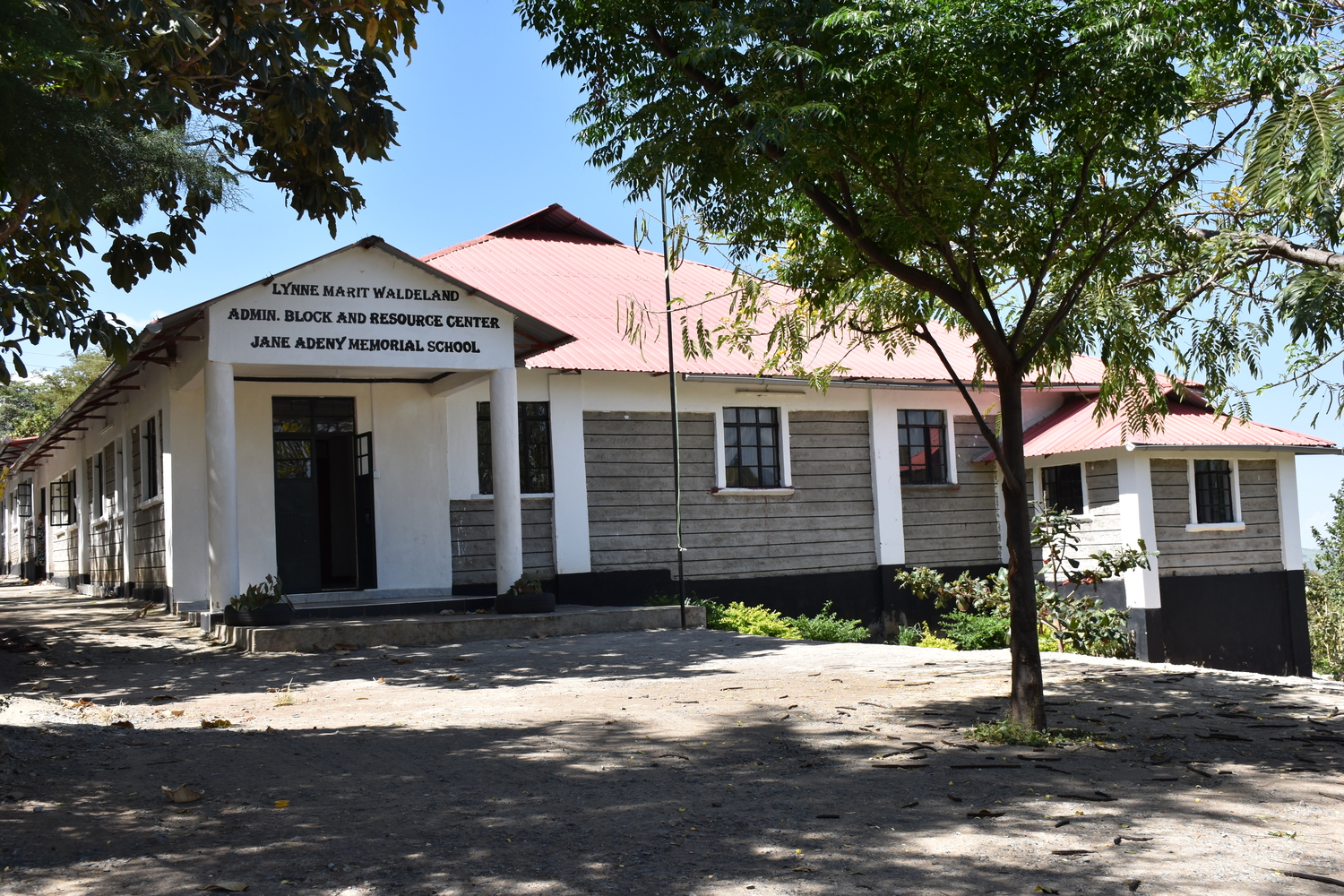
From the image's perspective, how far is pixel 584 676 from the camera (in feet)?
31.5

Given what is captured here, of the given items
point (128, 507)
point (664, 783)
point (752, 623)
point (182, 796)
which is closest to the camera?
point (182, 796)

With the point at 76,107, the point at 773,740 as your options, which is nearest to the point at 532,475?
the point at 773,740

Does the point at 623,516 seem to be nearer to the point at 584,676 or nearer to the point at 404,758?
the point at 584,676

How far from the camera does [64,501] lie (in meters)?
26.6

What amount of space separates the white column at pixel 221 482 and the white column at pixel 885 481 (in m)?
10.2

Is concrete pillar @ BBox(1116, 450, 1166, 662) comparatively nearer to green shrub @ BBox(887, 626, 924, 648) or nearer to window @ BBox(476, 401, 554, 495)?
green shrub @ BBox(887, 626, 924, 648)

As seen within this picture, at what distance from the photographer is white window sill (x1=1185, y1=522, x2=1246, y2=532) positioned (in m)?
18.1

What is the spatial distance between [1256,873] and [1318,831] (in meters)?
0.82

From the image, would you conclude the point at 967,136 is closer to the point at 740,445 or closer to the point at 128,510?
the point at 740,445

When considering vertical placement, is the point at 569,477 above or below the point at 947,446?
below

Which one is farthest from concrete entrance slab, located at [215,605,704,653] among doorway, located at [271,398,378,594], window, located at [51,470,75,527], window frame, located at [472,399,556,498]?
window, located at [51,470,75,527]

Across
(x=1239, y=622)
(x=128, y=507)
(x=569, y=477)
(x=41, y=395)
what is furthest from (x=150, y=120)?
(x=41, y=395)

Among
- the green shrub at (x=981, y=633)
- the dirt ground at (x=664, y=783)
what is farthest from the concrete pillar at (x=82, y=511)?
the green shrub at (x=981, y=633)

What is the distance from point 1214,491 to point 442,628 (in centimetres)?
1301
